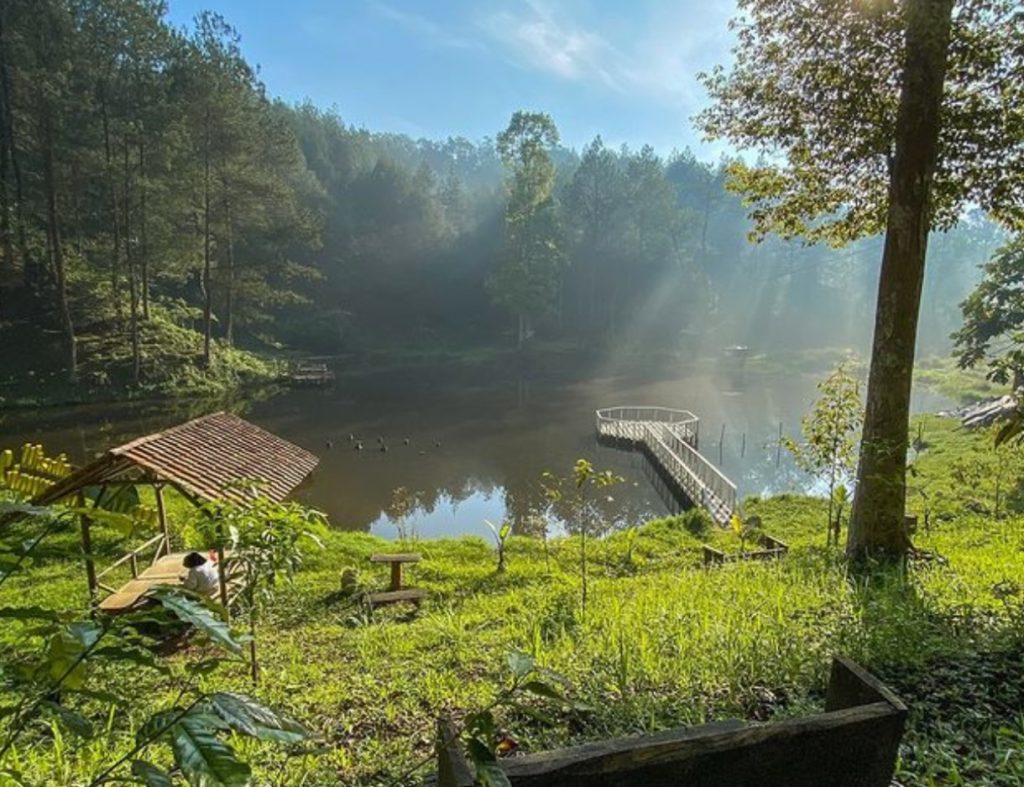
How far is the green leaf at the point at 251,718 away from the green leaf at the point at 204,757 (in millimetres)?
47

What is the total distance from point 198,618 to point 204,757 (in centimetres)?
24

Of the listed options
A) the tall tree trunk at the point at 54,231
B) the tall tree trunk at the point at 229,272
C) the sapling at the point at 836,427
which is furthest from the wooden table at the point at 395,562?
the tall tree trunk at the point at 229,272

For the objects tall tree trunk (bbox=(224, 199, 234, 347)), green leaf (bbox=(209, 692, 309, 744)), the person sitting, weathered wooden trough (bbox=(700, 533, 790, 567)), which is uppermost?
tall tree trunk (bbox=(224, 199, 234, 347))

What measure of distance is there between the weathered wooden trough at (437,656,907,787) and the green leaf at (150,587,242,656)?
0.49 meters

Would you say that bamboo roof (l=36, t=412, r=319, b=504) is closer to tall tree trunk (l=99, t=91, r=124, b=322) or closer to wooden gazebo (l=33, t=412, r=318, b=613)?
wooden gazebo (l=33, t=412, r=318, b=613)

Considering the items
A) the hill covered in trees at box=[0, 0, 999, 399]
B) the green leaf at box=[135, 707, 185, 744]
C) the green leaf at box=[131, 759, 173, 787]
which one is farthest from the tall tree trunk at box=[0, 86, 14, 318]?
the green leaf at box=[131, 759, 173, 787]

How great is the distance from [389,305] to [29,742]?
42.2 m

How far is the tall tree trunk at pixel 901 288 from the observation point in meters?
5.02

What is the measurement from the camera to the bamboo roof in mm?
5541

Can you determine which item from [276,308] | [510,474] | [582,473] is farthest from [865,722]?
[276,308]

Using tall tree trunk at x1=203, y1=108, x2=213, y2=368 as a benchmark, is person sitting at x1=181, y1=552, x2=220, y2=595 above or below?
below

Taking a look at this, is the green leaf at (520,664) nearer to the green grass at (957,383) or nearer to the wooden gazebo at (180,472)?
the wooden gazebo at (180,472)

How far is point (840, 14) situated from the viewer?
5375mm

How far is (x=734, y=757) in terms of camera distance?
1423mm
